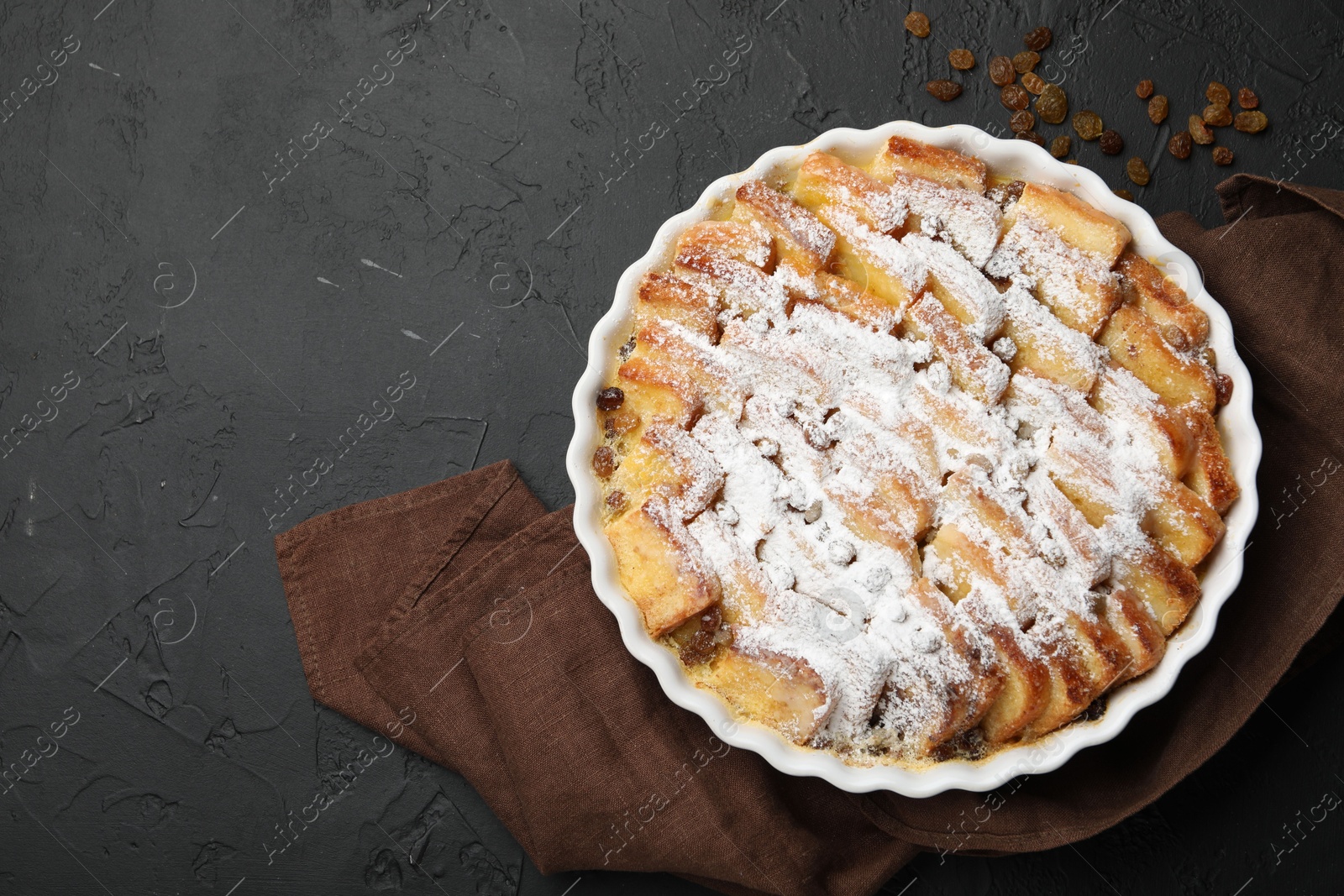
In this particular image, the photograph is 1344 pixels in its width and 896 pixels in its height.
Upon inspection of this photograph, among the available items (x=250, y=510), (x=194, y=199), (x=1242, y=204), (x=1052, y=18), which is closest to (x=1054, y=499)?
(x=1242, y=204)

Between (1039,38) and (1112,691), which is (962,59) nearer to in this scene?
(1039,38)

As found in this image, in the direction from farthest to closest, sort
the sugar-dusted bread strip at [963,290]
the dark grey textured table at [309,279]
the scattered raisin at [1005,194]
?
the dark grey textured table at [309,279]
the scattered raisin at [1005,194]
the sugar-dusted bread strip at [963,290]

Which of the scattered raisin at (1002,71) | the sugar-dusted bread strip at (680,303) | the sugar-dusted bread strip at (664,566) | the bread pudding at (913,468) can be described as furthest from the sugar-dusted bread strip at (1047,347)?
the scattered raisin at (1002,71)

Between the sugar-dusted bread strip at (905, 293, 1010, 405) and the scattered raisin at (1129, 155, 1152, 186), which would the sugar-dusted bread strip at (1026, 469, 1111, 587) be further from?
the scattered raisin at (1129, 155, 1152, 186)

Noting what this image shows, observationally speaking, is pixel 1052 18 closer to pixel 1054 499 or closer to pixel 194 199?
pixel 1054 499

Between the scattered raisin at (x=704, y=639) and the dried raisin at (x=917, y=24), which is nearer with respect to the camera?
the scattered raisin at (x=704, y=639)

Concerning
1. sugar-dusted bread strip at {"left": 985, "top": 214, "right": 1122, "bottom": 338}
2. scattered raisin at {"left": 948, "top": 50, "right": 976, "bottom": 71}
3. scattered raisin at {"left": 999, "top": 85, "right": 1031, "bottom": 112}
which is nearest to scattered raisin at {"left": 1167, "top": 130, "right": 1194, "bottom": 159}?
scattered raisin at {"left": 999, "top": 85, "right": 1031, "bottom": 112}

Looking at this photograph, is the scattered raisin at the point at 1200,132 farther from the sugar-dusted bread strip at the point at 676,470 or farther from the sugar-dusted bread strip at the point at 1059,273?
the sugar-dusted bread strip at the point at 676,470
